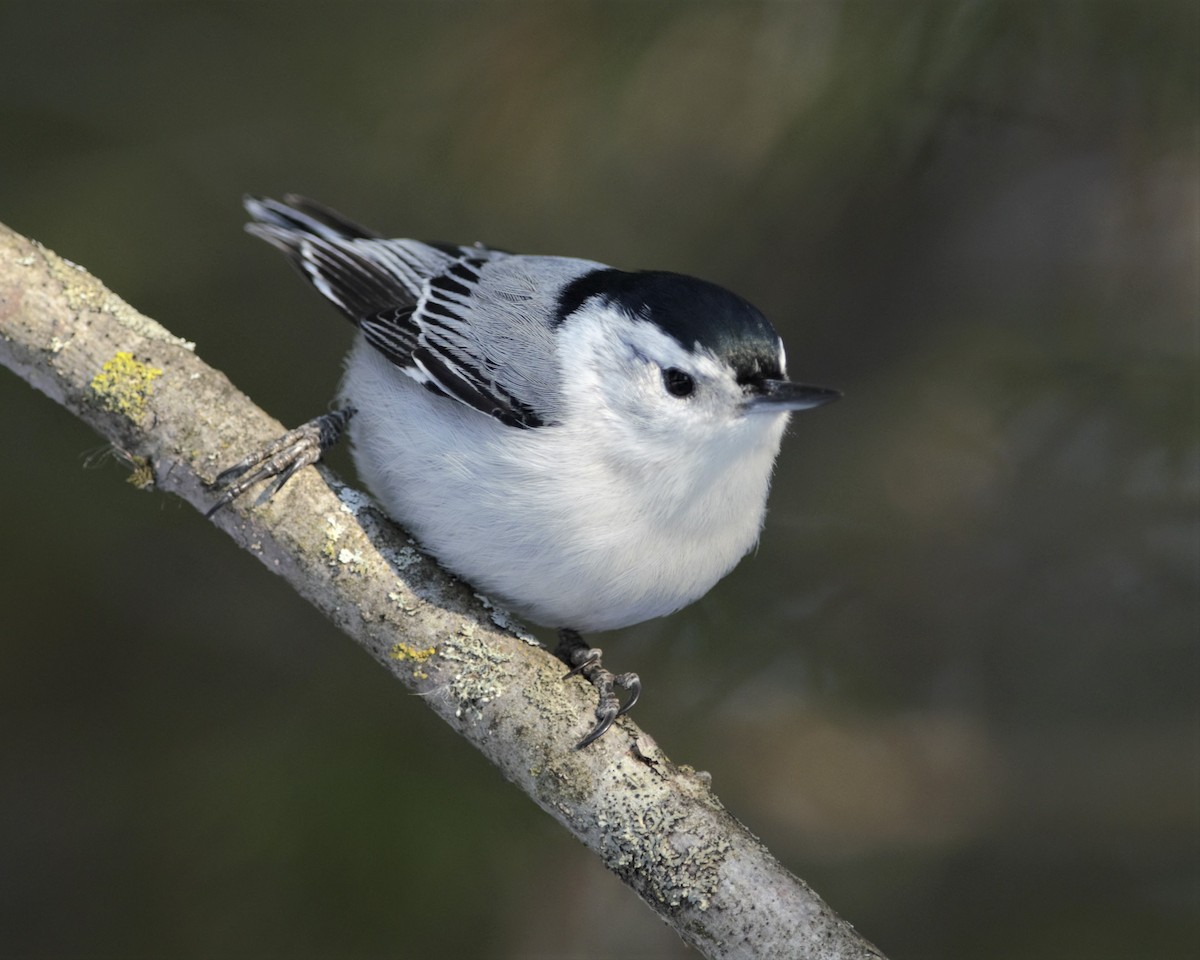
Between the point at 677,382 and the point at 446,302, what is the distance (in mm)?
523

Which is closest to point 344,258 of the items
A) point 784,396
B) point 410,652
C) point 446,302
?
point 446,302

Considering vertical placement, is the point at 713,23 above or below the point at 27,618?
above

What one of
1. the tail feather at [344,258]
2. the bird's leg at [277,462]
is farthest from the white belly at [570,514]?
the tail feather at [344,258]

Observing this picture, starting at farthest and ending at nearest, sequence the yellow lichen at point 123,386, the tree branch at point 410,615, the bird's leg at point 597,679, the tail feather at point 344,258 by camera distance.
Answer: the tail feather at point 344,258 < the yellow lichen at point 123,386 < the bird's leg at point 597,679 < the tree branch at point 410,615

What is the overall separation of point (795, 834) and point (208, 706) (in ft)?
4.21

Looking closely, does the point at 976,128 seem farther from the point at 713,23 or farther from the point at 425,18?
the point at 425,18

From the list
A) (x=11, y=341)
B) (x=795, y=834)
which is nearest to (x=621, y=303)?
(x=11, y=341)

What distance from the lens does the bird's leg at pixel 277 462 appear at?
5.55 feet

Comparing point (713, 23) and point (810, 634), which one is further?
point (810, 634)

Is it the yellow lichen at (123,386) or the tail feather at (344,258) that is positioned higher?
the tail feather at (344,258)

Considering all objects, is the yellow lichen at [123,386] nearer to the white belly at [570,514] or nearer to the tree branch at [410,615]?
the tree branch at [410,615]

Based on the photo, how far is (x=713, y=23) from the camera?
2383mm

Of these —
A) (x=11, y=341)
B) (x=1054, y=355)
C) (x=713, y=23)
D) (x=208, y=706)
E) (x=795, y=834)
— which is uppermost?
(x=713, y=23)

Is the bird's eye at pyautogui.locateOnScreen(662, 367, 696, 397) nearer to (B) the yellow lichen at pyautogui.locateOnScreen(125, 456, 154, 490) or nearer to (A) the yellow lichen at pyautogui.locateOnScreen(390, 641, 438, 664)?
(A) the yellow lichen at pyautogui.locateOnScreen(390, 641, 438, 664)
